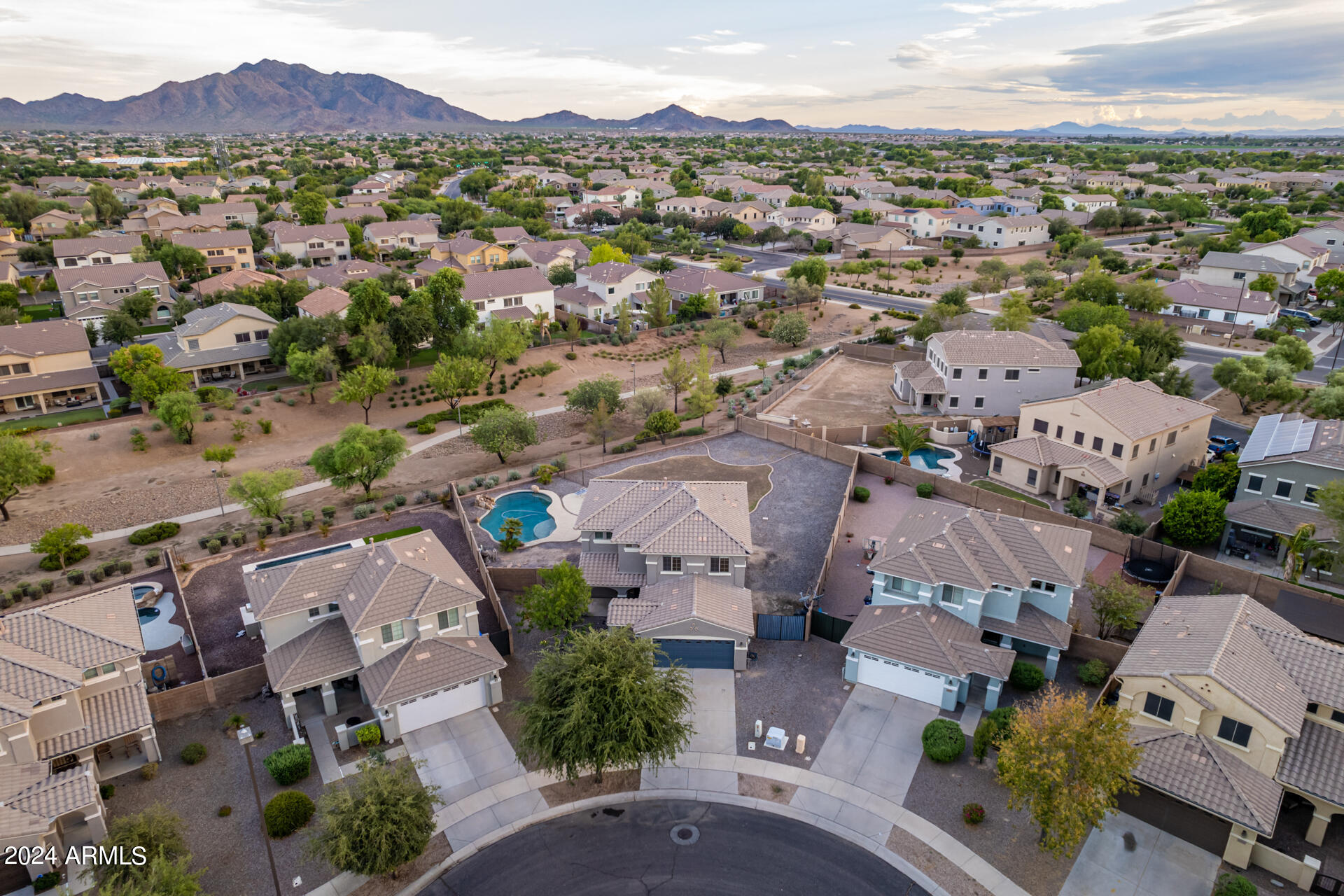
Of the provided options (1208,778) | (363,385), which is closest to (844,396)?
(363,385)

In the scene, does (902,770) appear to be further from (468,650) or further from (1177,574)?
(1177,574)

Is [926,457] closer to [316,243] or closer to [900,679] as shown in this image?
[900,679]

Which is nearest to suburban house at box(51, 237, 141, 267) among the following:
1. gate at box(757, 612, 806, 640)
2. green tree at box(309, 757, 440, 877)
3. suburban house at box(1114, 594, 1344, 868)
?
green tree at box(309, 757, 440, 877)

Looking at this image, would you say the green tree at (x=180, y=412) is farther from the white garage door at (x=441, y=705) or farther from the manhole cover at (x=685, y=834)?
the manhole cover at (x=685, y=834)

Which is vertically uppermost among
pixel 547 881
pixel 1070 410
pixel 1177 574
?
pixel 1070 410

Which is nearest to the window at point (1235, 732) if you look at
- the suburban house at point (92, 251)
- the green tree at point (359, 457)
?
the green tree at point (359, 457)

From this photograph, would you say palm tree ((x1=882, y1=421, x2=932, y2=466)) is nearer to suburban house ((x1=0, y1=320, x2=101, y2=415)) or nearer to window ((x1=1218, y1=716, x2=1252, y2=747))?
window ((x1=1218, y1=716, x2=1252, y2=747))

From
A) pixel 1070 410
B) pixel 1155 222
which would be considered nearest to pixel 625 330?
pixel 1070 410
